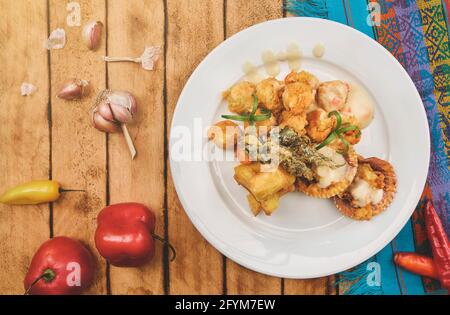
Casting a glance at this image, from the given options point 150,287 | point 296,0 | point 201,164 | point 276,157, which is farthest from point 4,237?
point 296,0

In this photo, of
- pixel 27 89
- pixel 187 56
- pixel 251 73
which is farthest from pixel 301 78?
pixel 27 89

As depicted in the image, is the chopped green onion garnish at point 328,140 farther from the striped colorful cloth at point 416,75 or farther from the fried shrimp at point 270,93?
the striped colorful cloth at point 416,75

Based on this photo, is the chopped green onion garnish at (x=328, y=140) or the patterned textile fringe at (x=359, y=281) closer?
the chopped green onion garnish at (x=328, y=140)

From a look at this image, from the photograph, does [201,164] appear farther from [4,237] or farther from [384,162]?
[4,237]

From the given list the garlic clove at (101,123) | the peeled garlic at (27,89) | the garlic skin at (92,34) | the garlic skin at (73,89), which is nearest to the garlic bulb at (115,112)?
the garlic clove at (101,123)

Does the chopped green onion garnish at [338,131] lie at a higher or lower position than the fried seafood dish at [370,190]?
higher
